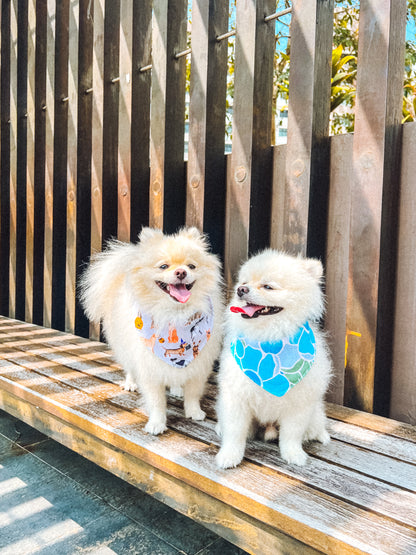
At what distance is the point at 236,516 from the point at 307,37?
2032 mm

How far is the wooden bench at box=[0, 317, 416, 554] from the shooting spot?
1.17 m

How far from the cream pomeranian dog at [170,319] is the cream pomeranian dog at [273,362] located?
0.30 m

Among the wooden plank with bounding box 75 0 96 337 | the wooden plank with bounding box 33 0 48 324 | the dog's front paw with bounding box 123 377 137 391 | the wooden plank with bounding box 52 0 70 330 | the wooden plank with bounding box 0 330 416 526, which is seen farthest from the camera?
the wooden plank with bounding box 33 0 48 324

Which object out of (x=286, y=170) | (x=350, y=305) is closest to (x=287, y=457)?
(x=350, y=305)

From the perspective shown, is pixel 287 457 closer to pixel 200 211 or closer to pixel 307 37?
pixel 200 211

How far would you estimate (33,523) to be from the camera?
1806 mm

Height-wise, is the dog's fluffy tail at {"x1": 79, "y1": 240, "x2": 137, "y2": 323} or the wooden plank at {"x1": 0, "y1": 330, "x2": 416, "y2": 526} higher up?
the dog's fluffy tail at {"x1": 79, "y1": 240, "x2": 137, "y2": 323}

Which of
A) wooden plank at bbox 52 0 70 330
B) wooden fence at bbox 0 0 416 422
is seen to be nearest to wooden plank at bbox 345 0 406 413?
wooden fence at bbox 0 0 416 422

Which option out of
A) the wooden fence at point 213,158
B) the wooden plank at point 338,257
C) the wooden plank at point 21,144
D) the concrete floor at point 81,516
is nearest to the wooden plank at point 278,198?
the wooden fence at point 213,158

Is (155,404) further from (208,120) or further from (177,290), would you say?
(208,120)

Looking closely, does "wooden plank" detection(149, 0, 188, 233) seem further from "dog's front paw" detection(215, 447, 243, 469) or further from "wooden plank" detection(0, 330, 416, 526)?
"dog's front paw" detection(215, 447, 243, 469)

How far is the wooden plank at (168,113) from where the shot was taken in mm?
2723

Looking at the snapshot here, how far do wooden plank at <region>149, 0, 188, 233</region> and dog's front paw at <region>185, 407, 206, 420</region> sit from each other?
126 cm

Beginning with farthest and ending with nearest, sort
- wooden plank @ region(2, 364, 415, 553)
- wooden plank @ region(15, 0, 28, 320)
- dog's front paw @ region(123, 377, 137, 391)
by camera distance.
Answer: wooden plank @ region(15, 0, 28, 320), dog's front paw @ region(123, 377, 137, 391), wooden plank @ region(2, 364, 415, 553)
